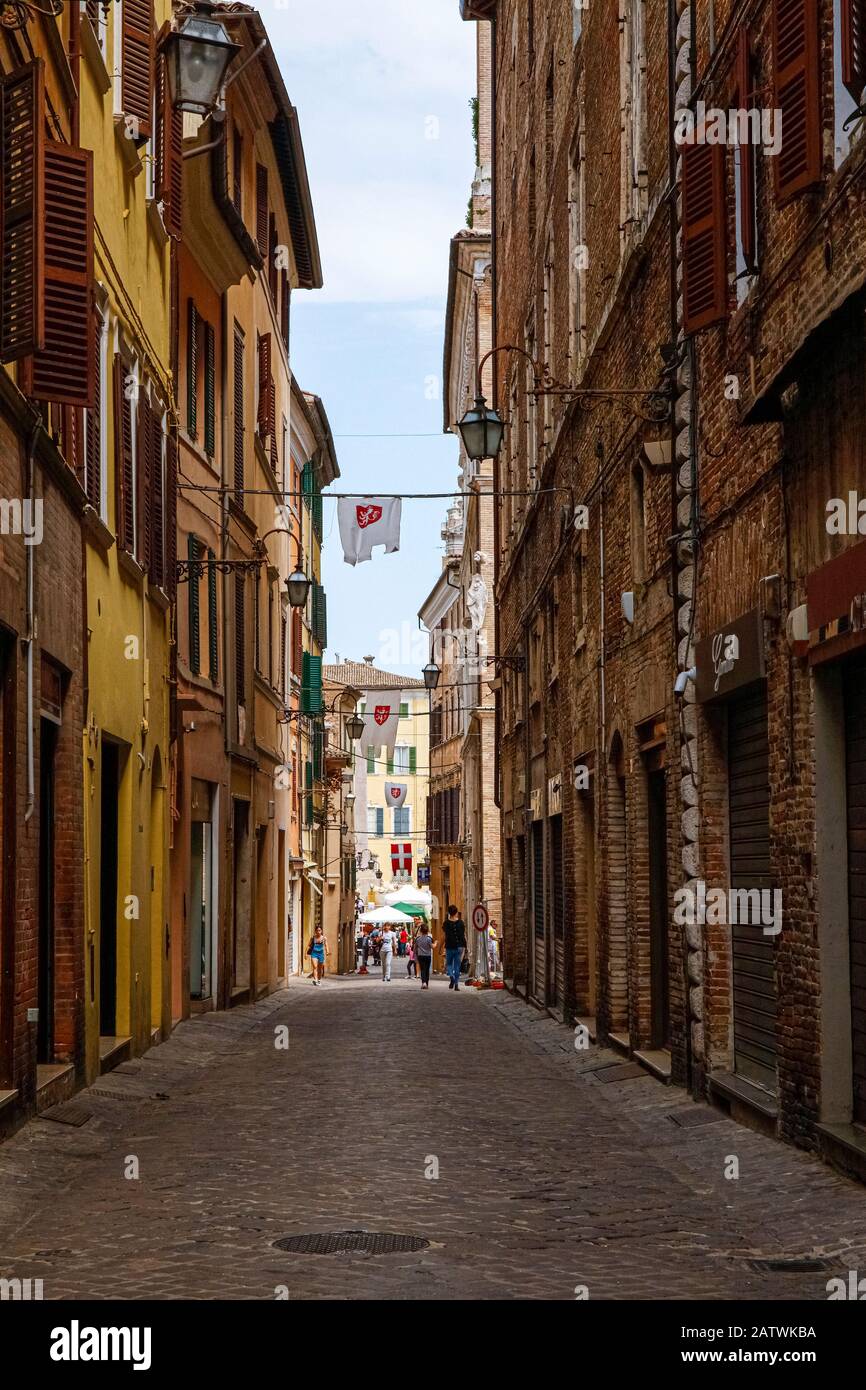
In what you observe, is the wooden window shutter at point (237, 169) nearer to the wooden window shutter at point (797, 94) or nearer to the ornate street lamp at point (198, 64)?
the ornate street lamp at point (198, 64)

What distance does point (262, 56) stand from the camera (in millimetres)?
26750

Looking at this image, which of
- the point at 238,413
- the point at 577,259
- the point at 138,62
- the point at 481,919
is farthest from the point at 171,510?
the point at 481,919

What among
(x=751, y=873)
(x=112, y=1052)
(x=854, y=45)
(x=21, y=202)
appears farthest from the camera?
(x=112, y=1052)

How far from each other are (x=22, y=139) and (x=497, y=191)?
91.4 feet

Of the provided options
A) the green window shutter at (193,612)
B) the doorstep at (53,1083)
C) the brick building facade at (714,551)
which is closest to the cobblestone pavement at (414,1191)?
the doorstep at (53,1083)

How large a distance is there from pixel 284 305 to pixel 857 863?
92.8 ft

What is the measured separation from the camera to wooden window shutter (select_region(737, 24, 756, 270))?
451 inches

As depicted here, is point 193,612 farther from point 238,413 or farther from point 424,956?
point 424,956

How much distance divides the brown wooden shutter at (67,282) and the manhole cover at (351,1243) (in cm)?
547

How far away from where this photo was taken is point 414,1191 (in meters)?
9.60

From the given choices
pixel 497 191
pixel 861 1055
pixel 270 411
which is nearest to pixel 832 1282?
pixel 861 1055

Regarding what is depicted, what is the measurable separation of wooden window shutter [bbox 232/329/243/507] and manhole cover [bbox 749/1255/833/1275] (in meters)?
19.9

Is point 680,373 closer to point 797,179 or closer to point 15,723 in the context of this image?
point 797,179
